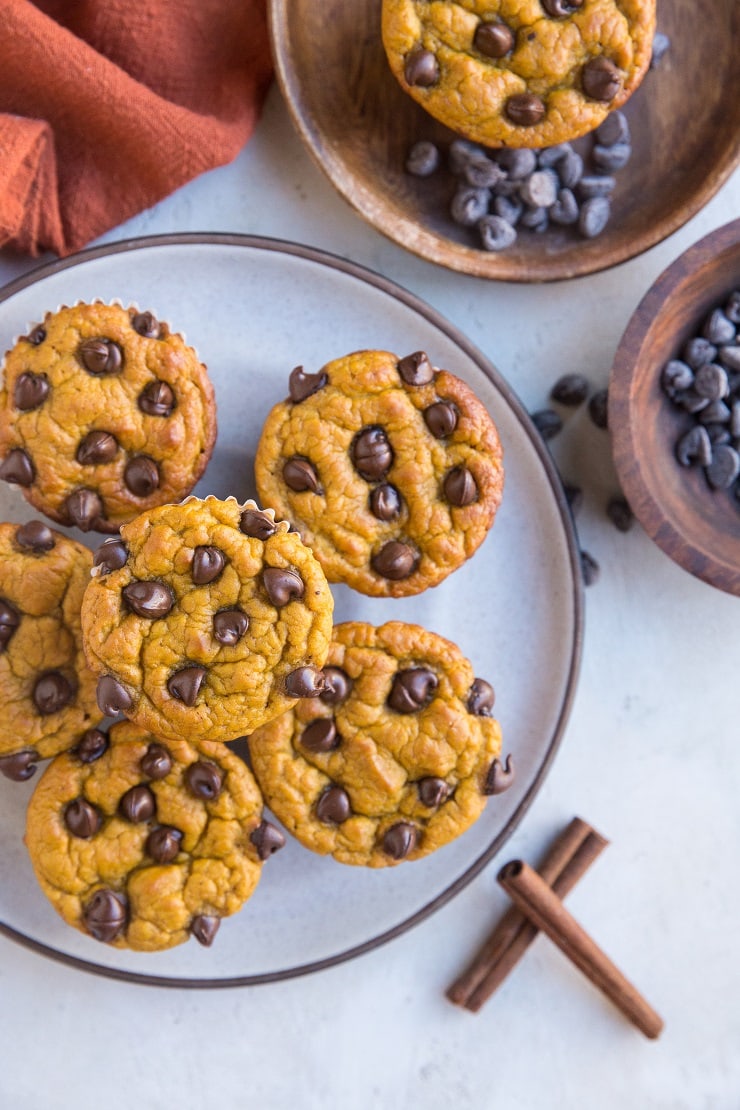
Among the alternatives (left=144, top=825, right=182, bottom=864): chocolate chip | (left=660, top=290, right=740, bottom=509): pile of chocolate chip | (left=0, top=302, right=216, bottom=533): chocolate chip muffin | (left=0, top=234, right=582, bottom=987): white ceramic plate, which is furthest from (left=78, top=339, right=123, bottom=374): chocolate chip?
(left=660, top=290, right=740, bottom=509): pile of chocolate chip

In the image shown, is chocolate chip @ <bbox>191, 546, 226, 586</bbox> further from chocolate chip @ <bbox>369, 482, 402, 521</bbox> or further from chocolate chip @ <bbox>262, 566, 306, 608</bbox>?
chocolate chip @ <bbox>369, 482, 402, 521</bbox>

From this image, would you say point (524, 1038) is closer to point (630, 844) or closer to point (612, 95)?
point (630, 844)

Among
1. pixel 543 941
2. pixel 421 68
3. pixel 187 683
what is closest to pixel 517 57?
pixel 421 68

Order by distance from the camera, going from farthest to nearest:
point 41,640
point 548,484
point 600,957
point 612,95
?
1. point 600,957
2. point 548,484
3. point 612,95
4. point 41,640

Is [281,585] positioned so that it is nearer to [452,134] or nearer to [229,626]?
[229,626]

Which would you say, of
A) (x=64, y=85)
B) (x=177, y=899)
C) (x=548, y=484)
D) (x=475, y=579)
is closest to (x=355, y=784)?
(x=177, y=899)
